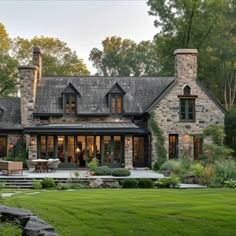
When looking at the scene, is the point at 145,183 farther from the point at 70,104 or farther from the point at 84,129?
the point at 70,104

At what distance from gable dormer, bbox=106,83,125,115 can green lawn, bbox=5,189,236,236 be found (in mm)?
17552

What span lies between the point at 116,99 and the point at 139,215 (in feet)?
69.3

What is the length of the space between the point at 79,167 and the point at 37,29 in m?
27.3

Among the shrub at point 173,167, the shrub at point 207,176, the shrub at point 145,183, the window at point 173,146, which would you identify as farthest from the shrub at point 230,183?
the window at point 173,146

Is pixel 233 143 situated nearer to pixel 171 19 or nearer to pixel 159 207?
pixel 171 19

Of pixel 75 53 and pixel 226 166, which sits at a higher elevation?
pixel 75 53

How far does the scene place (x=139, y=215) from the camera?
10.8m

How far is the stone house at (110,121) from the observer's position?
29.9 metres

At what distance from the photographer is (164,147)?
2984cm

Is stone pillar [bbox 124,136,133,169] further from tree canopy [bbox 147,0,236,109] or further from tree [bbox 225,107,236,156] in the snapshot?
tree canopy [bbox 147,0,236,109]

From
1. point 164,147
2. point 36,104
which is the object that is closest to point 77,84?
point 36,104

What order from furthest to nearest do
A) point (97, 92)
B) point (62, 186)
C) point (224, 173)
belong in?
point (97, 92)
point (224, 173)
point (62, 186)

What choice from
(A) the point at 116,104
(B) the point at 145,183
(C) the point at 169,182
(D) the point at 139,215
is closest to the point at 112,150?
(A) the point at 116,104

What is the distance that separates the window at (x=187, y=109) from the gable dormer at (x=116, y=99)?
434 centimetres
